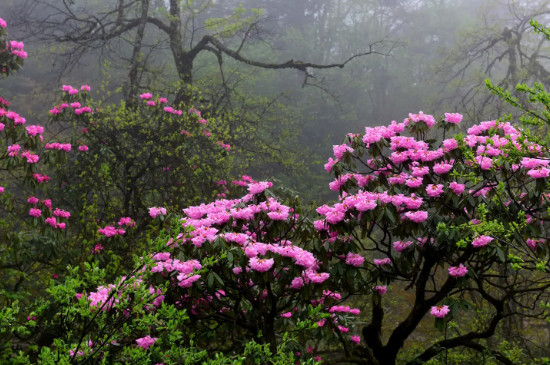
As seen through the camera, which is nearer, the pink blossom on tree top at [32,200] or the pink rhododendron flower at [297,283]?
the pink rhododendron flower at [297,283]

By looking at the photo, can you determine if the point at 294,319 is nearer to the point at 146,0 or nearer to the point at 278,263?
the point at 278,263

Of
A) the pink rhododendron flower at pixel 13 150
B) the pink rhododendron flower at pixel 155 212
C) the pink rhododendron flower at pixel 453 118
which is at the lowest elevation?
the pink rhododendron flower at pixel 155 212

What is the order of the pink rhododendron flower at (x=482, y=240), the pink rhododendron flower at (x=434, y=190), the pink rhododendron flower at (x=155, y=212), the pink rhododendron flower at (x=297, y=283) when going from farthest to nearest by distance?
the pink rhododendron flower at (x=155, y=212) < the pink rhododendron flower at (x=434, y=190) < the pink rhododendron flower at (x=297, y=283) < the pink rhododendron flower at (x=482, y=240)

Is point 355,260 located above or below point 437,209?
below

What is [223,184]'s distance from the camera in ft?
23.8

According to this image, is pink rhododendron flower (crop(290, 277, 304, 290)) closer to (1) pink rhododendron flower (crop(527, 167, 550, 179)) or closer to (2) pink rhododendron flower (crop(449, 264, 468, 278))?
(2) pink rhododendron flower (crop(449, 264, 468, 278))

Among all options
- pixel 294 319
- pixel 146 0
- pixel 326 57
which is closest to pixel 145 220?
pixel 294 319

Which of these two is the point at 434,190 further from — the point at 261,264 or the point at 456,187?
the point at 261,264

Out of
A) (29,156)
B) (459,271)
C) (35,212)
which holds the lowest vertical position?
(459,271)

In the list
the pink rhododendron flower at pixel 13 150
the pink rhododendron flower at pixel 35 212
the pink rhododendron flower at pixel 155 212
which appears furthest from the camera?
the pink rhododendron flower at pixel 35 212

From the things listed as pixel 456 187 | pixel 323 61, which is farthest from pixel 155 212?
pixel 323 61

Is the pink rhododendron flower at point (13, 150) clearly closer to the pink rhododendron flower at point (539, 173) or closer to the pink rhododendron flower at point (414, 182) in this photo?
the pink rhododendron flower at point (414, 182)

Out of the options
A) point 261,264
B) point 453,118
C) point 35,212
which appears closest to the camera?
Result: point 261,264

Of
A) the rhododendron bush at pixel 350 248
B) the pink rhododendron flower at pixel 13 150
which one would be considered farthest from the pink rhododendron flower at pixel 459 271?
the pink rhododendron flower at pixel 13 150
